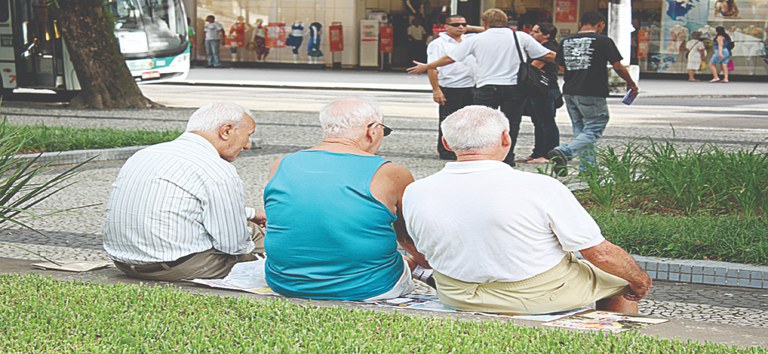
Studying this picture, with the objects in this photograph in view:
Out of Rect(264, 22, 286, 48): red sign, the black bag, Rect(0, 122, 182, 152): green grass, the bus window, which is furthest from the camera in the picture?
Rect(264, 22, 286, 48): red sign

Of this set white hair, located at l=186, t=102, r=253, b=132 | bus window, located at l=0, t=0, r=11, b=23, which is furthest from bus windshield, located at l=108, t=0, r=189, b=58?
white hair, located at l=186, t=102, r=253, b=132

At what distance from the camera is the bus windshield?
76.8ft

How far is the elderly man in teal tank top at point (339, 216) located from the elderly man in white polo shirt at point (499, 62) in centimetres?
649

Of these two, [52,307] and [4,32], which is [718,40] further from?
[52,307]

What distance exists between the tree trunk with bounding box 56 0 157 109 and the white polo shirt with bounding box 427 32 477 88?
918 cm

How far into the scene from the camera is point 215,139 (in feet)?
17.8

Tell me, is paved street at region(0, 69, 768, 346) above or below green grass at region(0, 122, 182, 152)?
below

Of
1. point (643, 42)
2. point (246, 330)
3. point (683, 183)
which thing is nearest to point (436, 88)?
point (683, 183)

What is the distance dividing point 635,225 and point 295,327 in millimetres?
3652

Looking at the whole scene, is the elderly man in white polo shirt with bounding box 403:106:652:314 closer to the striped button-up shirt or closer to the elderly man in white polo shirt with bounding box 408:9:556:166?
the striped button-up shirt

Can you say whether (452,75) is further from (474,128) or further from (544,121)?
(474,128)

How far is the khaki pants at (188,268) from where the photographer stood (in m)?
5.24

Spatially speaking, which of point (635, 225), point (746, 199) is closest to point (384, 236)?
point (635, 225)

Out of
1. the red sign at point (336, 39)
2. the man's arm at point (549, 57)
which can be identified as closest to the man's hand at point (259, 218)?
the man's arm at point (549, 57)
